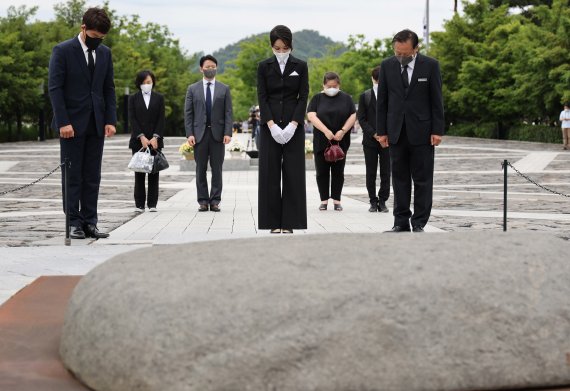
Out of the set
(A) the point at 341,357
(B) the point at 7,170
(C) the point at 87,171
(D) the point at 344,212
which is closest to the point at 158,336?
(A) the point at 341,357

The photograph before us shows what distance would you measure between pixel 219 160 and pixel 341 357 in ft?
30.2

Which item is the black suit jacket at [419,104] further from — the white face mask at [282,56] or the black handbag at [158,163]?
the black handbag at [158,163]

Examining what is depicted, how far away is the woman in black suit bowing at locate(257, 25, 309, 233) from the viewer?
9328 millimetres

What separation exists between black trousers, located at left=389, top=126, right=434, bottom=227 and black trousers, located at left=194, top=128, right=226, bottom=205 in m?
3.90

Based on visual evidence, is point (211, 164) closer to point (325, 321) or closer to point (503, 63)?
point (325, 321)

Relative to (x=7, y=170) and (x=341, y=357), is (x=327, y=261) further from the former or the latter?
(x=7, y=170)

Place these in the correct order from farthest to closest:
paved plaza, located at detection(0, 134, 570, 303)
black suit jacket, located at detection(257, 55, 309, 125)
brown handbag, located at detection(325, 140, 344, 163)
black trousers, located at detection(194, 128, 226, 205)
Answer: black trousers, located at detection(194, 128, 226, 205) → brown handbag, located at detection(325, 140, 344, 163) → black suit jacket, located at detection(257, 55, 309, 125) → paved plaza, located at detection(0, 134, 570, 303)

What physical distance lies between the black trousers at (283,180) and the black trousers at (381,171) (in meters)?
3.23

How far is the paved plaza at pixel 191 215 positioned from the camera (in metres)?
8.17

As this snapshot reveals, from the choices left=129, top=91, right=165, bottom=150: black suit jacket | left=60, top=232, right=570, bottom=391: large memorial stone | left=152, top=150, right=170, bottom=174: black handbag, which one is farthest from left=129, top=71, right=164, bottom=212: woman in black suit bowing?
left=60, top=232, right=570, bottom=391: large memorial stone

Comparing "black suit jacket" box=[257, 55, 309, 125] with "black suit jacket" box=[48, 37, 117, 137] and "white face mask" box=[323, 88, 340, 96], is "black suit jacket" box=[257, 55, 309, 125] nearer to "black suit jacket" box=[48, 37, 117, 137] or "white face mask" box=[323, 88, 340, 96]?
"black suit jacket" box=[48, 37, 117, 137]

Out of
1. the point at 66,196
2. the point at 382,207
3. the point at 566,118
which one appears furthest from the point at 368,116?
the point at 566,118

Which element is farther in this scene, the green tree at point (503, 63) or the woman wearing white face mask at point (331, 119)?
the green tree at point (503, 63)

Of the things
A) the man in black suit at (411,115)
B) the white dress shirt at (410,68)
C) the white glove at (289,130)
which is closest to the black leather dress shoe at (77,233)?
the white glove at (289,130)
